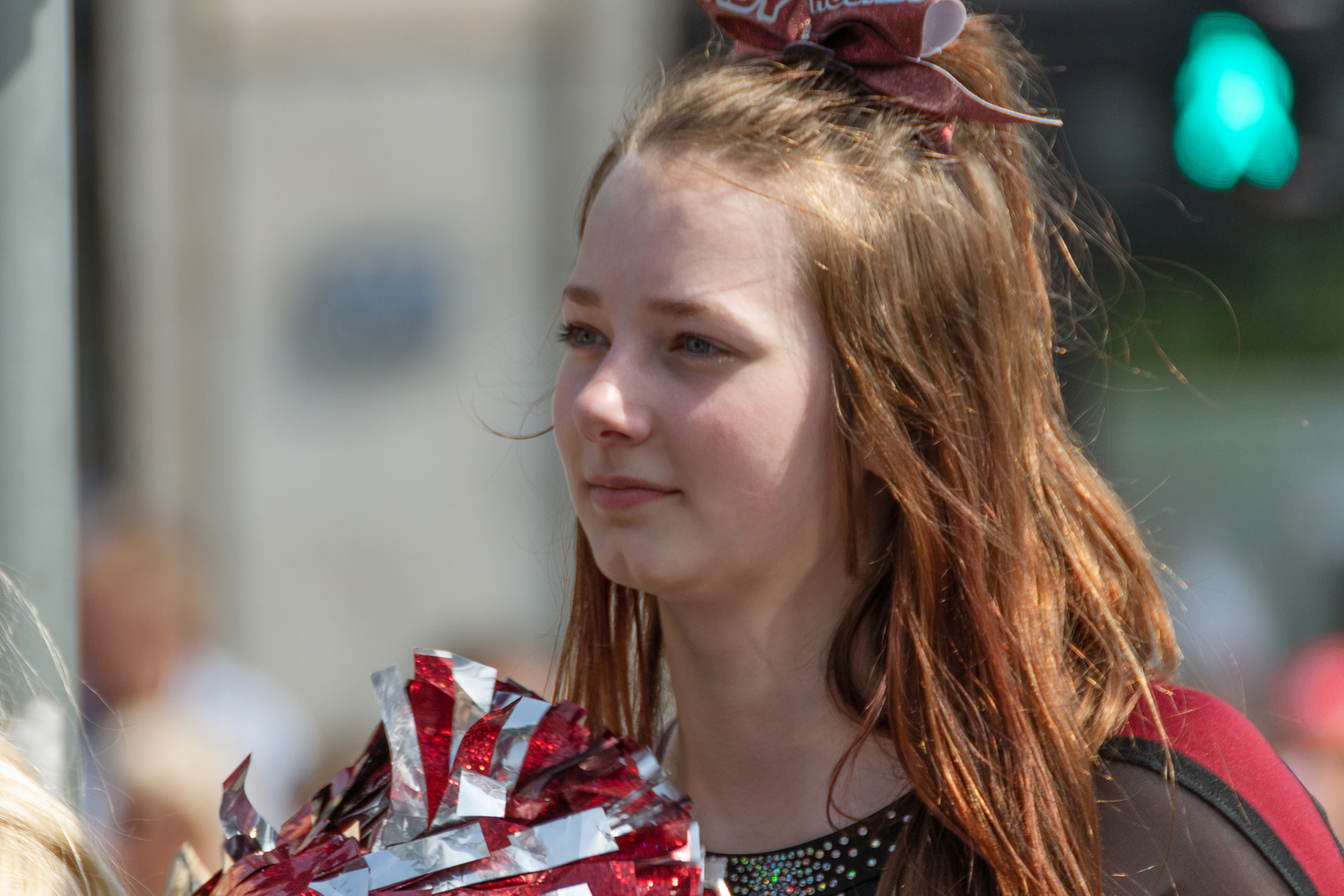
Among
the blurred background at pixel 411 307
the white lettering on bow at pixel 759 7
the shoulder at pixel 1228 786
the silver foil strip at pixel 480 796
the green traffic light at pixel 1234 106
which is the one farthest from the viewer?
the blurred background at pixel 411 307

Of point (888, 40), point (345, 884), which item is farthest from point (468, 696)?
point (888, 40)

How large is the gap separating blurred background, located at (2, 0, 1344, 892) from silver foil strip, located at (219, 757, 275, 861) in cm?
438

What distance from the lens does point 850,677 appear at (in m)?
1.51

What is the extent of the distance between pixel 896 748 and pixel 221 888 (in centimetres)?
68

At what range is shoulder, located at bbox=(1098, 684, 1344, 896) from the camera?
134 cm

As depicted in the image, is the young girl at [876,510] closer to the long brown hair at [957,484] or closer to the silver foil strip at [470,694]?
the long brown hair at [957,484]

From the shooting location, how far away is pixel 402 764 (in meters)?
1.28

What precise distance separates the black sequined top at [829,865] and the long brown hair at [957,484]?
0.09ft

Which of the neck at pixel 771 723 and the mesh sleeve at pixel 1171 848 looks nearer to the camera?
the mesh sleeve at pixel 1171 848

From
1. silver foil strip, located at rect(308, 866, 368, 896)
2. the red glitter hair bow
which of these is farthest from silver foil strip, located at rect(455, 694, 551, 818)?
the red glitter hair bow

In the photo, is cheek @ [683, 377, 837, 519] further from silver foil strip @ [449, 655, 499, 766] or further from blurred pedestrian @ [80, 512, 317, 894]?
blurred pedestrian @ [80, 512, 317, 894]

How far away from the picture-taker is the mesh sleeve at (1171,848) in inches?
51.6

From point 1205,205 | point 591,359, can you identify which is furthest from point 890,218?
point 1205,205

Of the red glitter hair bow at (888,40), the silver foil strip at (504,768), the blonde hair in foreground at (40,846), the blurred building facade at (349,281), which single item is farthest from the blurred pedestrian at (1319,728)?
the blurred building facade at (349,281)
